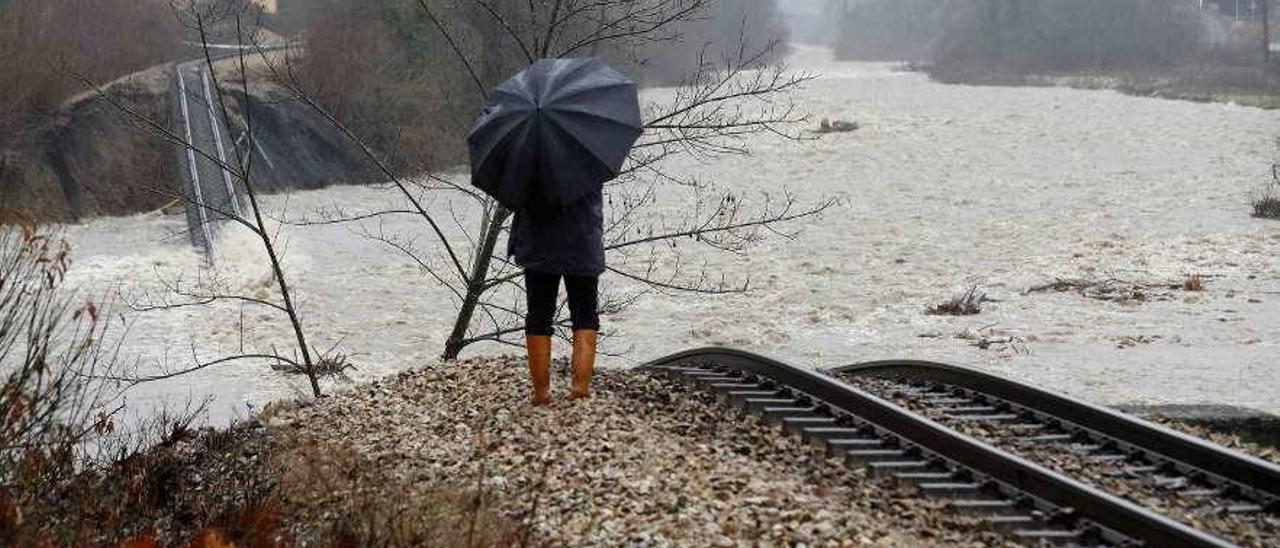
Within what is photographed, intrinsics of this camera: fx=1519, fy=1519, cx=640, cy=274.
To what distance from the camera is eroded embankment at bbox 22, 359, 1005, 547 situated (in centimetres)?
638

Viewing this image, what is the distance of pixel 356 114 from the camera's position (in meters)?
36.0

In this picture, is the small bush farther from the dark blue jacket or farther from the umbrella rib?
the umbrella rib

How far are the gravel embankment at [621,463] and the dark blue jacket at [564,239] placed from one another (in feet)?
2.66

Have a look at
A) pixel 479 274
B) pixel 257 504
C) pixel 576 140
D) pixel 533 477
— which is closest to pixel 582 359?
pixel 576 140

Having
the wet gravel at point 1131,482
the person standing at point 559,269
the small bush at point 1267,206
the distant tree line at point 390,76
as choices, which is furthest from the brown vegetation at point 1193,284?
the distant tree line at point 390,76

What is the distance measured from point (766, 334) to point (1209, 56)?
67.9 metres

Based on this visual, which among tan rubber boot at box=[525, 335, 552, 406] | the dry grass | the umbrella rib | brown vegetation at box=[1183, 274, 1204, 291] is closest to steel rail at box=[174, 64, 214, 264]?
the dry grass

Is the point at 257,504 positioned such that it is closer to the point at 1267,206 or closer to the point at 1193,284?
the point at 1193,284

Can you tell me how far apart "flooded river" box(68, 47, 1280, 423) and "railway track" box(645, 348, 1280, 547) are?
107 inches

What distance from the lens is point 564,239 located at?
816 cm

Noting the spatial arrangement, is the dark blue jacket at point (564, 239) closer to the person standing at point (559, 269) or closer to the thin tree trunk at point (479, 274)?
the person standing at point (559, 269)

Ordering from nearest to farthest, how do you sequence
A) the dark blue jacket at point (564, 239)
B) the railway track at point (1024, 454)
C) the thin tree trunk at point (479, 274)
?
the railway track at point (1024, 454), the dark blue jacket at point (564, 239), the thin tree trunk at point (479, 274)

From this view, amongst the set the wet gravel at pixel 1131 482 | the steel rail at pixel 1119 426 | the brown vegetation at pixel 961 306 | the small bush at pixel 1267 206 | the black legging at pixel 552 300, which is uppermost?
the black legging at pixel 552 300

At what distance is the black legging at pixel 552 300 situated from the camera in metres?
8.45
